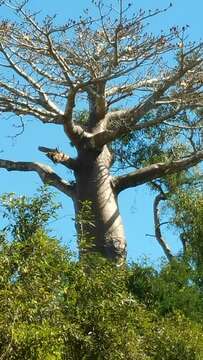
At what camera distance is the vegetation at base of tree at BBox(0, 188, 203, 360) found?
3363mm

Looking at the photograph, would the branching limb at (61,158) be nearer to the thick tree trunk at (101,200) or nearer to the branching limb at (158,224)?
the thick tree trunk at (101,200)

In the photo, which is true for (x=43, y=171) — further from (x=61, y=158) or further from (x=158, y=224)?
(x=158, y=224)

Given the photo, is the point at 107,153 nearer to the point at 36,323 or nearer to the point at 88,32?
the point at 88,32

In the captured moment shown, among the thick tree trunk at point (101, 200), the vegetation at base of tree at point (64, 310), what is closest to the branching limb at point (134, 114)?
the thick tree trunk at point (101, 200)

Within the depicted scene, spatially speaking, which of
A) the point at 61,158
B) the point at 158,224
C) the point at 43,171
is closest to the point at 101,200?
the point at 61,158

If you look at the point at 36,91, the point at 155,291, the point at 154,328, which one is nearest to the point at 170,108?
the point at 36,91

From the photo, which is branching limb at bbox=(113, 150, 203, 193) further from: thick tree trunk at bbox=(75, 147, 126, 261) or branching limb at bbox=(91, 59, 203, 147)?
branching limb at bbox=(91, 59, 203, 147)

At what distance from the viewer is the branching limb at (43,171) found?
25.4 ft

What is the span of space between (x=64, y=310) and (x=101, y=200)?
3.52 meters

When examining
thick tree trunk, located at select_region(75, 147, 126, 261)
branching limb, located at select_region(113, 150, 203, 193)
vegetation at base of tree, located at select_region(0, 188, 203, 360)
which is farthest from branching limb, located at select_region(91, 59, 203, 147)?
vegetation at base of tree, located at select_region(0, 188, 203, 360)

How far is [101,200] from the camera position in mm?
7375

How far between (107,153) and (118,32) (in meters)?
1.51

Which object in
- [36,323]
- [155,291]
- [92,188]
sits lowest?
[36,323]

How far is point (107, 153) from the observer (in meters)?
7.88
